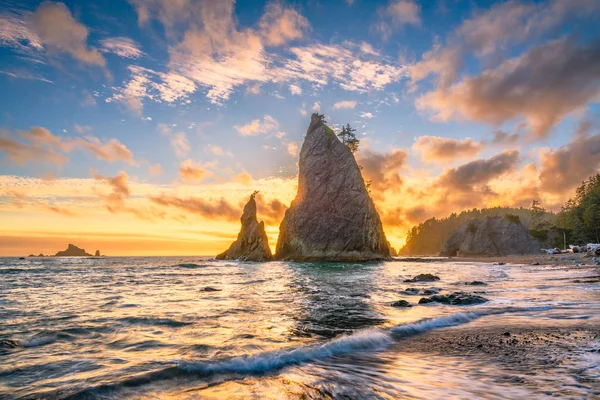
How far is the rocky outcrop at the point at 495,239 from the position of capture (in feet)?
291

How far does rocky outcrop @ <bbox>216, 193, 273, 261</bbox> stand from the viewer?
75456mm

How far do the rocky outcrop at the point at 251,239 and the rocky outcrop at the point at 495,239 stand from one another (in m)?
61.2

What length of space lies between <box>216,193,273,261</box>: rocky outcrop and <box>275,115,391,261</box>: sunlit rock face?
467cm

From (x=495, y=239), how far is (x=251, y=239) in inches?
2752

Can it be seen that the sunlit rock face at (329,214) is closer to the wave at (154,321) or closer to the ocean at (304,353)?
the ocean at (304,353)

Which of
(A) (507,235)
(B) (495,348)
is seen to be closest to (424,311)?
(B) (495,348)

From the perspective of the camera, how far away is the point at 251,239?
78.4 m

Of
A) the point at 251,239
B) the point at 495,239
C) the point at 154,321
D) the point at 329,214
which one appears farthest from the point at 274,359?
the point at 495,239

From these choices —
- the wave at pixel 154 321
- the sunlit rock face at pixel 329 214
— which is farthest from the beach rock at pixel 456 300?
the sunlit rock face at pixel 329 214

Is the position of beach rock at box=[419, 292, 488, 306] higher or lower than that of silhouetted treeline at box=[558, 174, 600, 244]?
lower

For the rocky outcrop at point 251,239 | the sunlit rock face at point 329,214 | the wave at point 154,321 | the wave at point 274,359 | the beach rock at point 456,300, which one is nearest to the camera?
the wave at point 274,359

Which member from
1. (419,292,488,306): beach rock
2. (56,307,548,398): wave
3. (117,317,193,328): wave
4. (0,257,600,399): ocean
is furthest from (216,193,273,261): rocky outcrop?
(56,307,548,398): wave

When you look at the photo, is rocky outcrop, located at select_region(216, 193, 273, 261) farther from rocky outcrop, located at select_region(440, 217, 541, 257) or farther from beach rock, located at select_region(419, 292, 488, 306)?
beach rock, located at select_region(419, 292, 488, 306)

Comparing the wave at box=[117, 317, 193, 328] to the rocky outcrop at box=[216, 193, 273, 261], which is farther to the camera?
the rocky outcrop at box=[216, 193, 273, 261]
